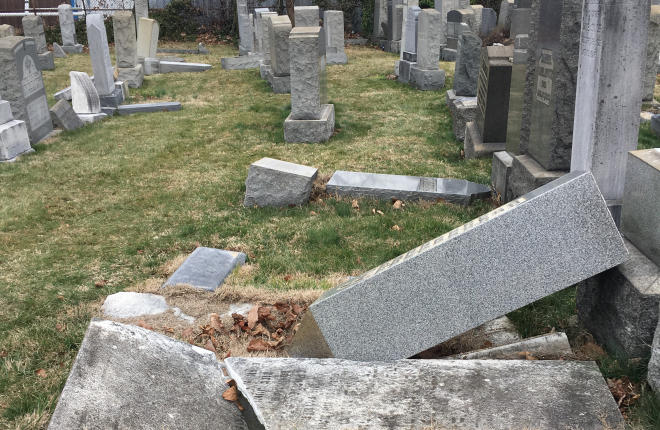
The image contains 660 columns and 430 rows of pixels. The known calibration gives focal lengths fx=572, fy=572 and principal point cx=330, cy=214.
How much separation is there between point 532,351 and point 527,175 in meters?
2.36

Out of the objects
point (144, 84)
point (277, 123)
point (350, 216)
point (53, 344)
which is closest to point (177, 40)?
point (144, 84)

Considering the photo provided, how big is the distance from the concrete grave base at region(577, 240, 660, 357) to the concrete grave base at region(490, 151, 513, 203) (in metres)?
2.55

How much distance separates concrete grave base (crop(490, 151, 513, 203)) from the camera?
5.79 metres

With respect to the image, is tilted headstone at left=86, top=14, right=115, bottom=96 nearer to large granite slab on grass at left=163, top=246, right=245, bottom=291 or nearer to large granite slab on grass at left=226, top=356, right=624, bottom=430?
large granite slab on grass at left=163, top=246, right=245, bottom=291

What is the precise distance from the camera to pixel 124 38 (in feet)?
43.6

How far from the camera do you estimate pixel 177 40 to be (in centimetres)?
2328

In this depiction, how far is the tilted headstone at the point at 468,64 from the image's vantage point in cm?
959

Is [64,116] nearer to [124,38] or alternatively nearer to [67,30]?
[124,38]

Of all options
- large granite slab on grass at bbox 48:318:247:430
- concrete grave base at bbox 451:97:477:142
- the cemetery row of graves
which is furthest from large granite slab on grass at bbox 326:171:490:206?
large granite slab on grass at bbox 48:318:247:430

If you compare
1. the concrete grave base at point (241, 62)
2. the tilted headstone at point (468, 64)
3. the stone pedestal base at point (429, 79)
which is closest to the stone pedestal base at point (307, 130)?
the tilted headstone at point (468, 64)

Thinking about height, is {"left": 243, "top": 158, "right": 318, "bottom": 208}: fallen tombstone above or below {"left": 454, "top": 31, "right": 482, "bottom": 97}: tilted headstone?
below

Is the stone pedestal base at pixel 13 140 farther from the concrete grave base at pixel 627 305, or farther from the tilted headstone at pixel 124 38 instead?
the concrete grave base at pixel 627 305

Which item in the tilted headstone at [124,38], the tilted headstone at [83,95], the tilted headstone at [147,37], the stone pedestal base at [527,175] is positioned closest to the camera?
the stone pedestal base at [527,175]

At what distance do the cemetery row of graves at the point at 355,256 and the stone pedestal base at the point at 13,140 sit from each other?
3cm
